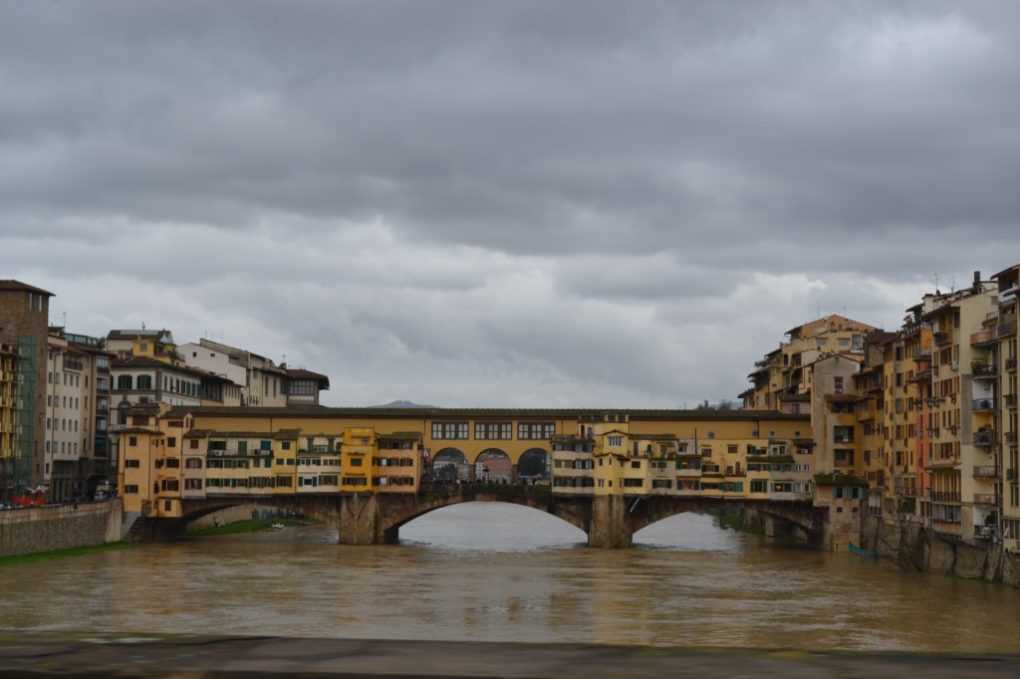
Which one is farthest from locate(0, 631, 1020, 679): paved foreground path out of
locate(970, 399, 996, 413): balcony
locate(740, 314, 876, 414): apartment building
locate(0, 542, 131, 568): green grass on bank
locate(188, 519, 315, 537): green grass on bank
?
locate(740, 314, 876, 414): apartment building

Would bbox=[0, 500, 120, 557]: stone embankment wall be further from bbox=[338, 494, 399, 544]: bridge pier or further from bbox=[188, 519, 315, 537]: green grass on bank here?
bbox=[338, 494, 399, 544]: bridge pier

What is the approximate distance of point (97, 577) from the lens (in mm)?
61625

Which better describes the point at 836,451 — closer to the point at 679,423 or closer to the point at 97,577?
the point at 679,423

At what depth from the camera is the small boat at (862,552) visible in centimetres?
7988

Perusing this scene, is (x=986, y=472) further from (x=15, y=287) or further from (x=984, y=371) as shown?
(x=15, y=287)

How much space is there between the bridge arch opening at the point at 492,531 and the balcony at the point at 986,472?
29.4 metres

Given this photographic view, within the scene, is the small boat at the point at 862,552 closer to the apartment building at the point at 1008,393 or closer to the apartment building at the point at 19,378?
the apartment building at the point at 1008,393

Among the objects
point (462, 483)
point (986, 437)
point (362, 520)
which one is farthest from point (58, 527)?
point (986, 437)

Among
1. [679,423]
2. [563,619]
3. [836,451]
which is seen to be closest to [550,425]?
[679,423]

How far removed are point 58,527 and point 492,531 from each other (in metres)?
37.5

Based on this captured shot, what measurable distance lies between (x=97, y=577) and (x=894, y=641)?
120ft

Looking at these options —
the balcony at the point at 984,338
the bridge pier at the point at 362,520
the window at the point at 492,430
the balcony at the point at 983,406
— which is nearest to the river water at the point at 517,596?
the bridge pier at the point at 362,520

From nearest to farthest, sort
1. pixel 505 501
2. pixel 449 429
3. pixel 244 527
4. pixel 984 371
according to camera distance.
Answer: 1. pixel 984 371
2. pixel 505 501
3. pixel 449 429
4. pixel 244 527

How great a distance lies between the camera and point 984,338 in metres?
63.7
